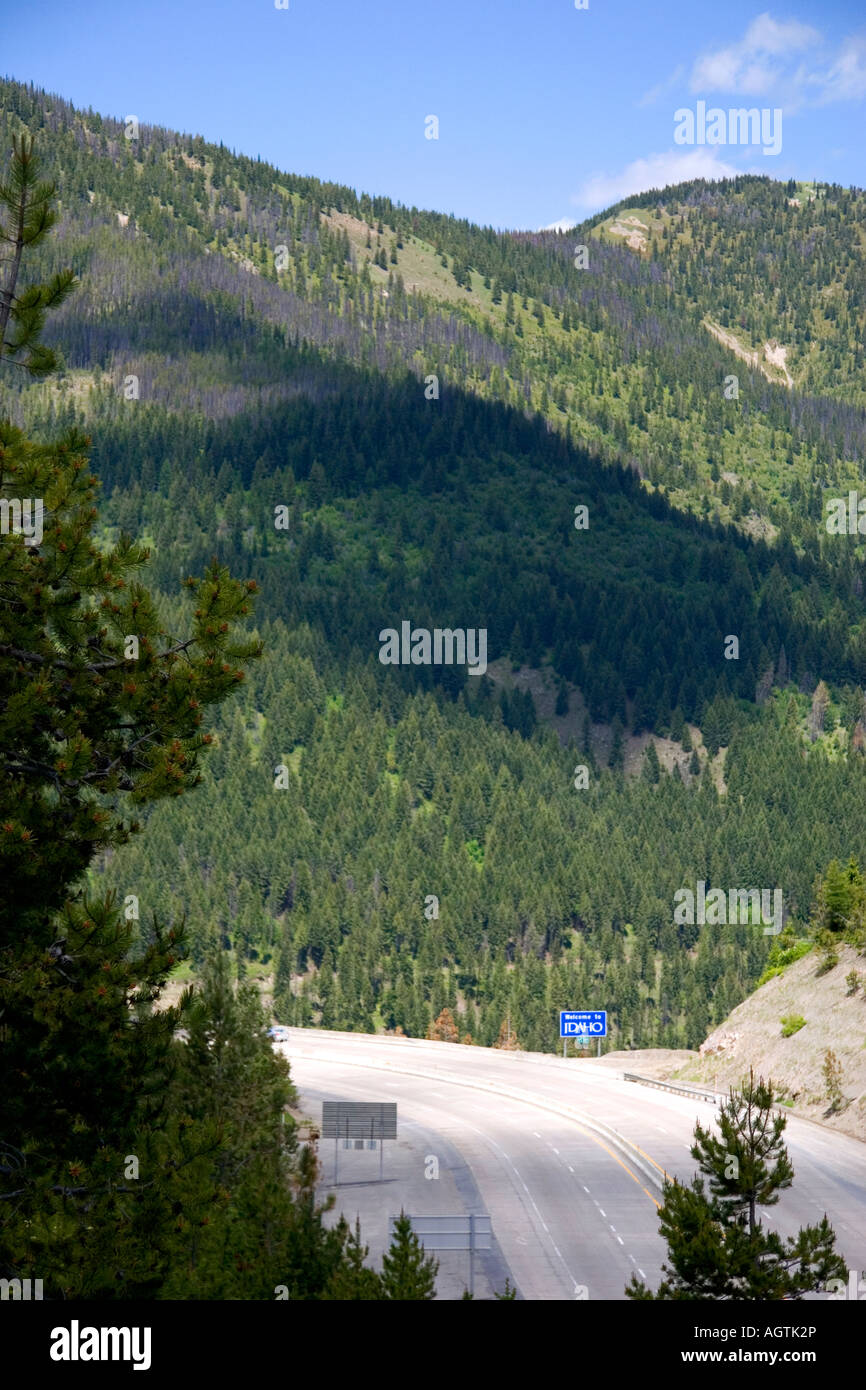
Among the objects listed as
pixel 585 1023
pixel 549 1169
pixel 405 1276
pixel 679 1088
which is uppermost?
pixel 585 1023

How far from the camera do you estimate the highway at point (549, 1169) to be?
52.1 metres

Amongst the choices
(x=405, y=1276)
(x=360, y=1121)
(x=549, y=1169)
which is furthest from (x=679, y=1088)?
(x=405, y=1276)

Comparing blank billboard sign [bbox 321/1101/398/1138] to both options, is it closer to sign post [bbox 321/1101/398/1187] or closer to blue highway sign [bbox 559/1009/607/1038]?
sign post [bbox 321/1101/398/1187]

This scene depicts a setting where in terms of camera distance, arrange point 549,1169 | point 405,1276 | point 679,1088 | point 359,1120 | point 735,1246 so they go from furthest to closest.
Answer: point 679,1088, point 359,1120, point 549,1169, point 405,1276, point 735,1246

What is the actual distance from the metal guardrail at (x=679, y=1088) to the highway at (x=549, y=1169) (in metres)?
0.71

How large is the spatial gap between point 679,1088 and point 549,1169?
26062 millimetres

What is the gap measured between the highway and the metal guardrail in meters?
0.71

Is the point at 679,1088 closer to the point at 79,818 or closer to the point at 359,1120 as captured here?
the point at 359,1120

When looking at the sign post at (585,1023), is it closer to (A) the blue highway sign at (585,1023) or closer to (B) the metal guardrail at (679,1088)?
(A) the blue highway sign at (585,1023)

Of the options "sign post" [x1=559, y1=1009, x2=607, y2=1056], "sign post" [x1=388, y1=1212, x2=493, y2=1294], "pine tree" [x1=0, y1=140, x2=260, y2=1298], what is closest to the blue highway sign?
"sign post" [x1=559, y1=1009, x2=607, y2=1056]

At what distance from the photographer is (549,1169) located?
2726 inches
